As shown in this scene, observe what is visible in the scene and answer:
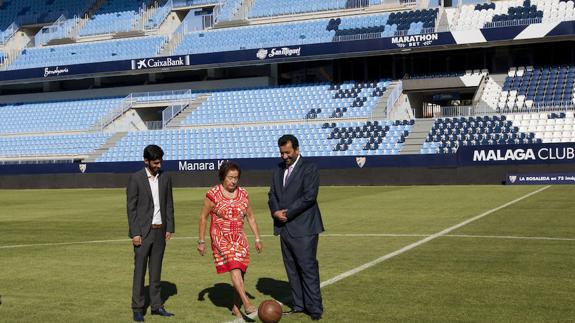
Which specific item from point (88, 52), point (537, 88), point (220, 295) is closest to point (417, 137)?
point (537, 88)

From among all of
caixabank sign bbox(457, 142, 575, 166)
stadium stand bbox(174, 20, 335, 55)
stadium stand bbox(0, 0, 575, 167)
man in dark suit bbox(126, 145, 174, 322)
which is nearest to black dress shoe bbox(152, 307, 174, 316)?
man in dark suit bbox(126, 145, 174, 322)

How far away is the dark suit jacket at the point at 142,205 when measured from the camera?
30.0ft

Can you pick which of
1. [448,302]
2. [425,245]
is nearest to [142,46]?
[425,245]

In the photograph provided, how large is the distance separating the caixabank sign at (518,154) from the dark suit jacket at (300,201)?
3079 cm

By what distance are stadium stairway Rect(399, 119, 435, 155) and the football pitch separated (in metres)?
19.5

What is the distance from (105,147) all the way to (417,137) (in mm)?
20992

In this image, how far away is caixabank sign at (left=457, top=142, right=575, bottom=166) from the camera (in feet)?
122

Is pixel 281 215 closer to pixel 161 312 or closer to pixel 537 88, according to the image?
pixel 161 312

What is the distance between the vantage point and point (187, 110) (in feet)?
181

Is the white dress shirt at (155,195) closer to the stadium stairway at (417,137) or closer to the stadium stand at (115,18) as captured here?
the stadium stairway at (417,137)

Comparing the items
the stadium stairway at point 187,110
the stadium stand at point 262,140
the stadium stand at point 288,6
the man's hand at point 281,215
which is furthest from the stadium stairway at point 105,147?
the man's hand at point 281,215

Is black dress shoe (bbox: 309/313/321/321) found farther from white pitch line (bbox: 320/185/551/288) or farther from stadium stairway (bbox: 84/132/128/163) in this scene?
Answer: stadium stairway (bbox: 84/132/128/163)

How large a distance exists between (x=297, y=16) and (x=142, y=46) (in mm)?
12431

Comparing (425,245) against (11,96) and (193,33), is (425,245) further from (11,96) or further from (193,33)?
(11,96)
